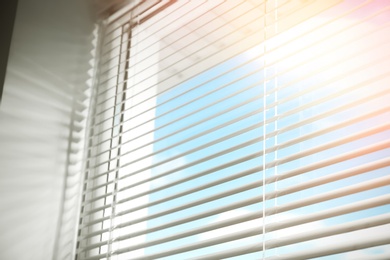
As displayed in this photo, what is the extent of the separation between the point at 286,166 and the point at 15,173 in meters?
0.77

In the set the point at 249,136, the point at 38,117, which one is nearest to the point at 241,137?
the point at 249,136

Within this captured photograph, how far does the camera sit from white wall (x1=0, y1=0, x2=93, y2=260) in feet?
4.81

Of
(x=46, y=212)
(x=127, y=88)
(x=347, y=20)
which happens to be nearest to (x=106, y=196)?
(x=46, y=212)

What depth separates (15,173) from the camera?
149 centimetres

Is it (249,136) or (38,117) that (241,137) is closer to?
(249,136)

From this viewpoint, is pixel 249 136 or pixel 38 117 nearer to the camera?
pixel 249 136

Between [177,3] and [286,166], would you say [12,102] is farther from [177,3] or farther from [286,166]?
[286,166]

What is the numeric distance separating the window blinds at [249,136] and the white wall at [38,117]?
9 centimetres

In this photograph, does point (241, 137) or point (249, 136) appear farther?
point (241, 137)

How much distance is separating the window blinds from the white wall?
9 cm

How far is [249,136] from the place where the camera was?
4.50 feet

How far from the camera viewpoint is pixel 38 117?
1562 millimetres

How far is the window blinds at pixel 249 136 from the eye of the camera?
1.04 m

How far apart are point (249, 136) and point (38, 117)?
0.64 m
